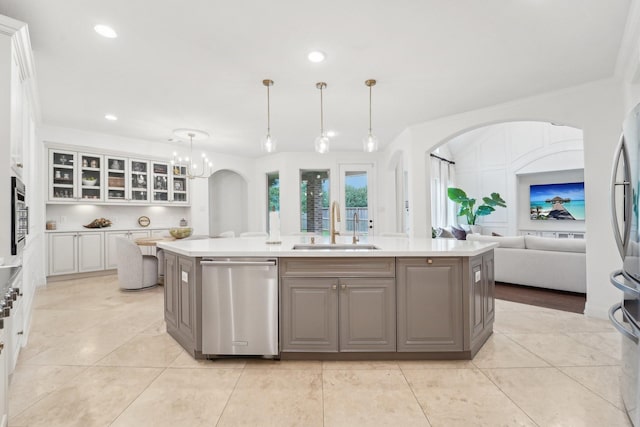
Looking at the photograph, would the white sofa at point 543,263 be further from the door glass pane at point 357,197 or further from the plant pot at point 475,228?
the plant pot at point 475,228

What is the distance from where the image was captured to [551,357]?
7.63 ft

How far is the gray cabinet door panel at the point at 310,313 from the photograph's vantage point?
2.26 meters

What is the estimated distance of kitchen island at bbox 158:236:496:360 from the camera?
2236 mm

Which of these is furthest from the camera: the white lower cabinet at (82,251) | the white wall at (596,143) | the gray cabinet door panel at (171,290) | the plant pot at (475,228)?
the plant pot at (475,228)

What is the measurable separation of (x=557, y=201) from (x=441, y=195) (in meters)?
2.67

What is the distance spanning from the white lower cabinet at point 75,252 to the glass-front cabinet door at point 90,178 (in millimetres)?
679

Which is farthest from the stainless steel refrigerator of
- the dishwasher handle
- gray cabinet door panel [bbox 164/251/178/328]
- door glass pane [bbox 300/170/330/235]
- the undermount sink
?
door glass pane [bbox 300/170/330/235]

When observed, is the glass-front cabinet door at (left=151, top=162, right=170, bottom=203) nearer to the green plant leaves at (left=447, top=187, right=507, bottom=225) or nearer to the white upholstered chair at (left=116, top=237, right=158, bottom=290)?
the white upholstered chair at (left=116, top=237, right=158, bottom=290)

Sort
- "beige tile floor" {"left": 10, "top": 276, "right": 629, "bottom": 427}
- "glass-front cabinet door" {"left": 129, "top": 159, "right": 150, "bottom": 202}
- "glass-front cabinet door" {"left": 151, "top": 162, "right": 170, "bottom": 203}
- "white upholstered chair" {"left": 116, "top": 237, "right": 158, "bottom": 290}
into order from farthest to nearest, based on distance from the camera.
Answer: "glass-front cabinet door" {"left": 151, "top": 162, "right": 170, "bottom": 203} → "glass-front cabinet door" {"left": 129, "top": 159, "right": 150, "bottom": 202} → "white upholstered chair" {"left": 116, "top": 237, "right": 158, "bottom": 290} → "beige tile floor" {"left": 10, "top": 276, "right": 629, "bottom": 427}

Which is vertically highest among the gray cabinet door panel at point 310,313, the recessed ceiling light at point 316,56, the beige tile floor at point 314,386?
the recessed ceiling light at point 316,56

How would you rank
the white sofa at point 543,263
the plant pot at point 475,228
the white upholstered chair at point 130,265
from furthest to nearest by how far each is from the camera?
the plant pot at point 475,228, the white upholstered chair at point 130,265, the white sofa at point 543,263

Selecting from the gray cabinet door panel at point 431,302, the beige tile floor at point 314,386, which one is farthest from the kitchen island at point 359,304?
the beige tile floor at point 314,386

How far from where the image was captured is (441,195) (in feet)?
27.3

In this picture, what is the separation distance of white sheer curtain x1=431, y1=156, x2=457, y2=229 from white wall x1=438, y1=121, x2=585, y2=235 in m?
0.47
